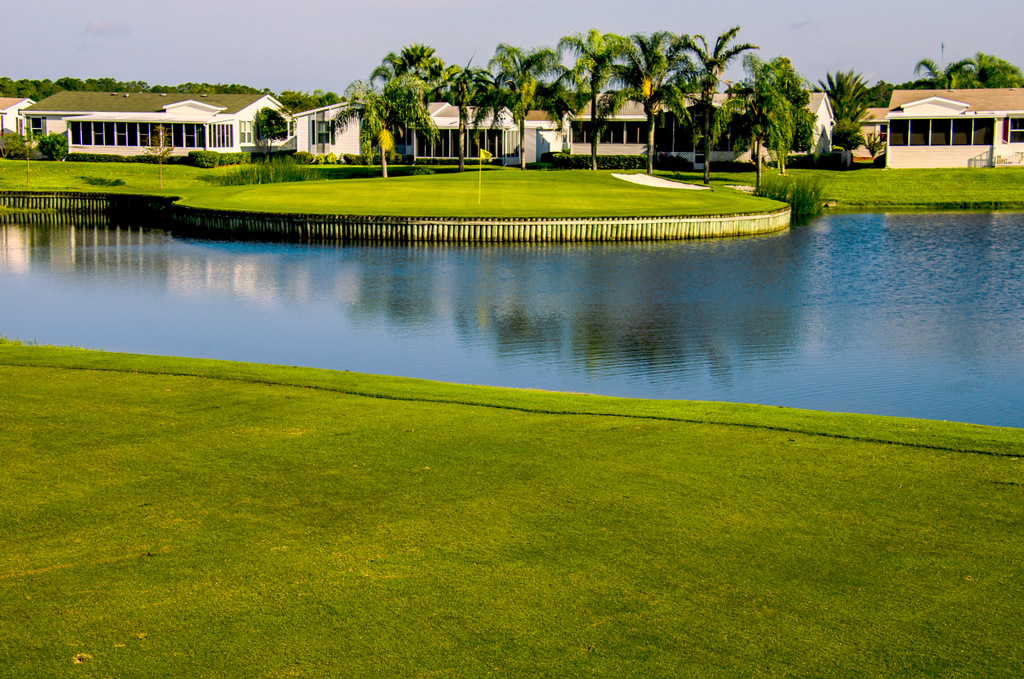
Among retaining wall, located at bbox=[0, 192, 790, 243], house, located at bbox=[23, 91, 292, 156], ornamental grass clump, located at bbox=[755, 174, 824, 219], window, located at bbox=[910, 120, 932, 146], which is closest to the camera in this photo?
retaining wall, located at bbox=[0, 192, 790, 243]

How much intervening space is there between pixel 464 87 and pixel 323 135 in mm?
13535

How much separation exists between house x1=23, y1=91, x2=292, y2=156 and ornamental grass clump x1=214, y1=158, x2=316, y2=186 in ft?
39.0

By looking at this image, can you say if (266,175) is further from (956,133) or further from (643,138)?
(956,133)

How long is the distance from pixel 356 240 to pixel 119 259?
9.19 m

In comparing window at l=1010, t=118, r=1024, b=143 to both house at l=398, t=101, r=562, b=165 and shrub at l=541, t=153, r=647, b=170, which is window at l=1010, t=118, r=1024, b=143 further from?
house at l=398, t=101, r=562, b=165

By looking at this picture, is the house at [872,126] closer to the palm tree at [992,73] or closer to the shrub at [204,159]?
the palm tree at [992,73]

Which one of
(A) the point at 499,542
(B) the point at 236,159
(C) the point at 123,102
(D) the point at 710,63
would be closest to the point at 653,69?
(D) the point at 710,63

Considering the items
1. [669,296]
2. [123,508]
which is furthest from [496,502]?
[669,296]

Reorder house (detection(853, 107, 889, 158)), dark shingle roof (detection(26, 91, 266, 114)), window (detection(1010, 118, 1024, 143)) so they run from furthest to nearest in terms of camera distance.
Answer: house (detection(853, 107, 889, 158)) < dark shingle roof (detection(26, 91, 266, 114)) < window (detection(1010, 118, 1024, 143))

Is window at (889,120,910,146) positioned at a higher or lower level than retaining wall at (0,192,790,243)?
higher

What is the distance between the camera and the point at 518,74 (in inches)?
2484

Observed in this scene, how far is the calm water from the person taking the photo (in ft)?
56.4

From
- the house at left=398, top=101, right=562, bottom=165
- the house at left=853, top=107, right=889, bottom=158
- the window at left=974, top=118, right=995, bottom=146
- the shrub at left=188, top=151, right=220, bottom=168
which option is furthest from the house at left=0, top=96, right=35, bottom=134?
the window at left=974, top=118, right=995, bottom=146

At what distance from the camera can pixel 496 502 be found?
25.2 feet
